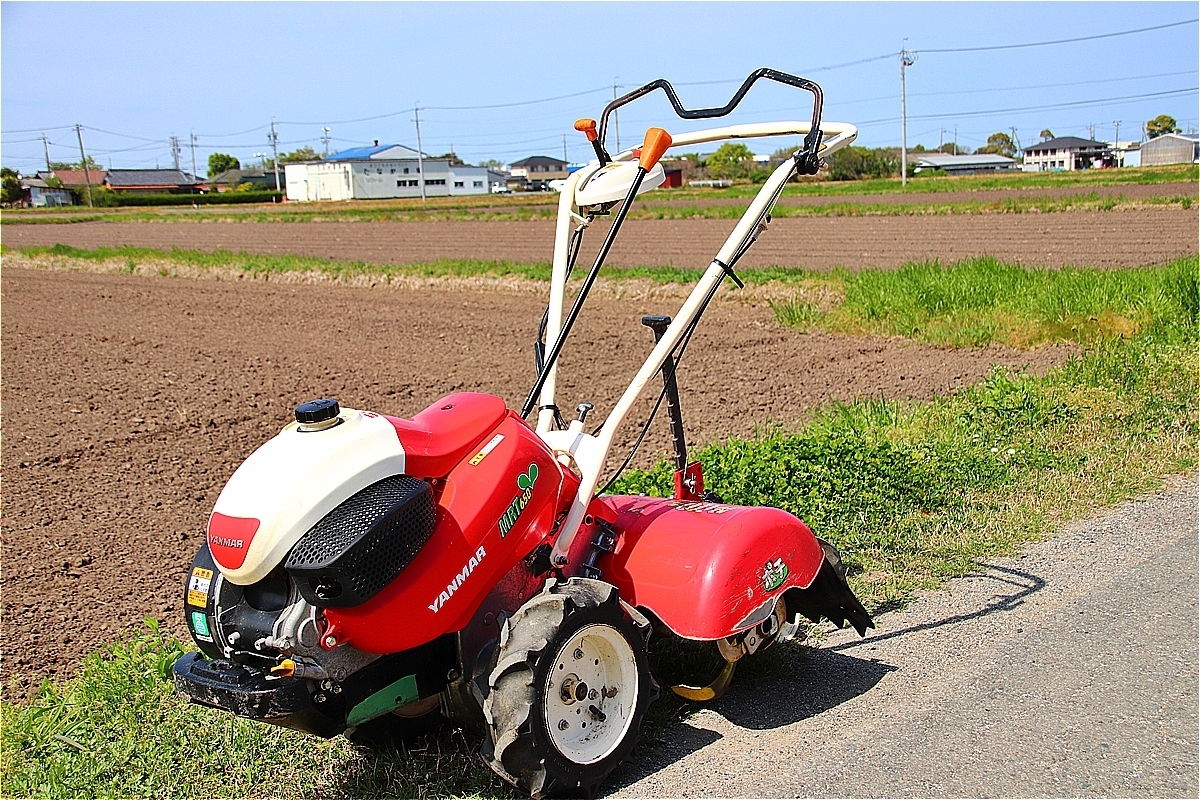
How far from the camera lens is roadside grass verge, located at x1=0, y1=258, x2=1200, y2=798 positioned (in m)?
3.78

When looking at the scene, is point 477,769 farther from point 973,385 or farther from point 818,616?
point 973,385

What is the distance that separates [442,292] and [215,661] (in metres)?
18.7

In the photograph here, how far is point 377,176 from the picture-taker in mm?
113812

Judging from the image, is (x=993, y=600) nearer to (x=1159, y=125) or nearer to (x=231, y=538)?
(x=231, y=538)

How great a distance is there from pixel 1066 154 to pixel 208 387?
435ft

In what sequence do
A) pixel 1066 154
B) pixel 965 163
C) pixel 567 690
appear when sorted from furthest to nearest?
pixel 1066 154 → pixel 965 163 → pixel 567 690

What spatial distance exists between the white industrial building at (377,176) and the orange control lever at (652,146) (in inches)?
4324

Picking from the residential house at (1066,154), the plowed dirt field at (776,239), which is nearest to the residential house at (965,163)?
the residential house at (1066,154)

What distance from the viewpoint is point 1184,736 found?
11.9 ft

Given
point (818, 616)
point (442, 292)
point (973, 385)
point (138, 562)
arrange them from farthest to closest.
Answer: point (442, 292) → point (973, 385) → point (138, 562) → point (818, 616)

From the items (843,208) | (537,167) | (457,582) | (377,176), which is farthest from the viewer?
(537,167)

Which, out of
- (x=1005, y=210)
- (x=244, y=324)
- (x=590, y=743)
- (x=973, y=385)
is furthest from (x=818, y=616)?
(x=1005, y=210)

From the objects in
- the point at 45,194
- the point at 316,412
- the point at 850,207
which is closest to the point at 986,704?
the point at 316,412

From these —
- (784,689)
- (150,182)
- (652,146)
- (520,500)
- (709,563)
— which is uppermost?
(150,182)
